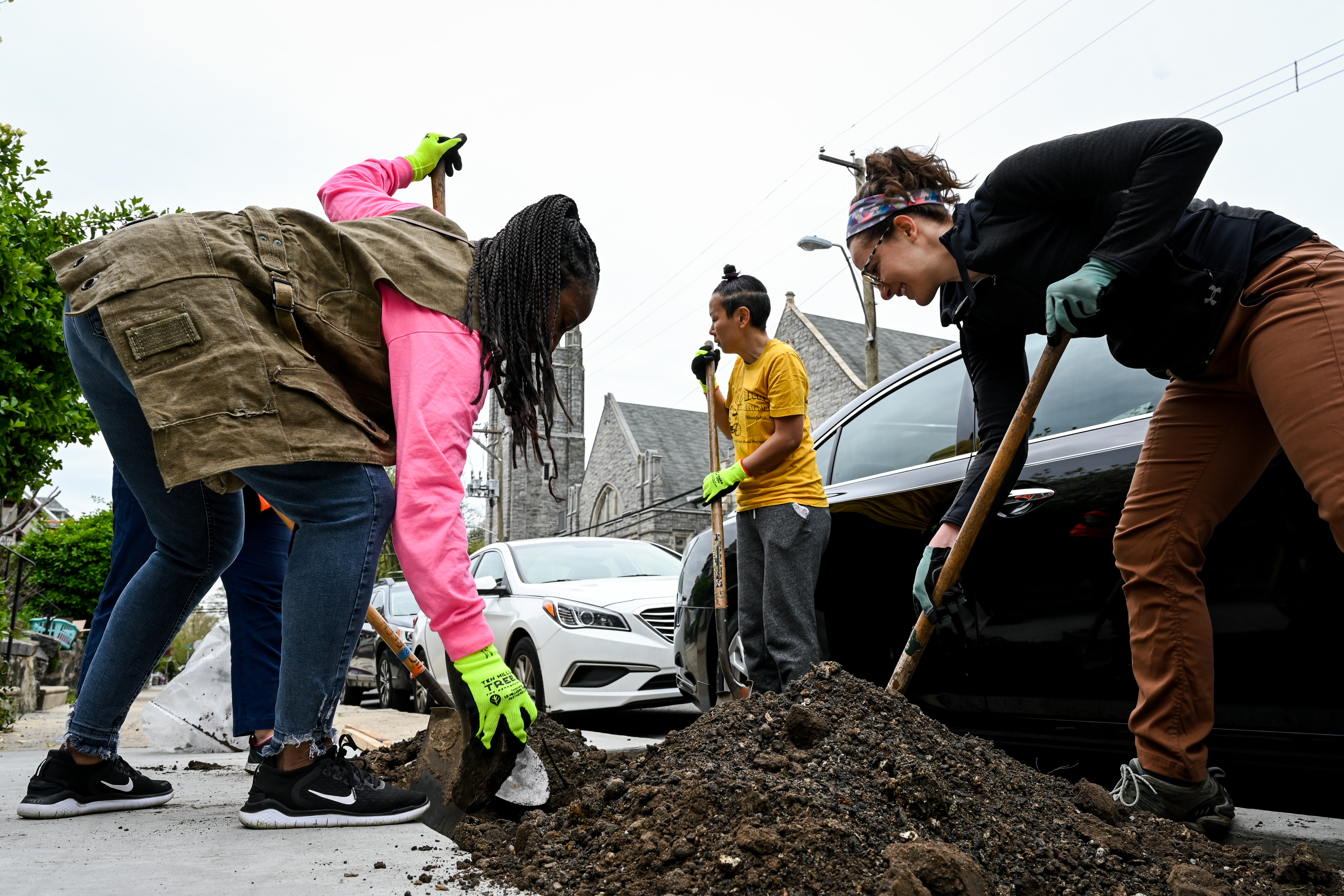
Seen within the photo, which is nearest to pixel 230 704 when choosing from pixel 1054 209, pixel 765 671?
pixel 765 671

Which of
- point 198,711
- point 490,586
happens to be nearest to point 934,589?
point 198,711

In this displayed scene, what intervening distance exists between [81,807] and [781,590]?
227 centimetres

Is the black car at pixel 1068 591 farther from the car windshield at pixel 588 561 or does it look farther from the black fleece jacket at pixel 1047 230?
the car windshield at pixel 588 561

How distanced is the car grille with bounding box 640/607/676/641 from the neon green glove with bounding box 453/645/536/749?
4.28 m

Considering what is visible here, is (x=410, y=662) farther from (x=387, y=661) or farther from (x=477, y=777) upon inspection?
(x=387, y=661)

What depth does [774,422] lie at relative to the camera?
3855 mm

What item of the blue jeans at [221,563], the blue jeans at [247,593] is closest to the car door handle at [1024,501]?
the blue jeans at [221,563]

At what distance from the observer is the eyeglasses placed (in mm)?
2449

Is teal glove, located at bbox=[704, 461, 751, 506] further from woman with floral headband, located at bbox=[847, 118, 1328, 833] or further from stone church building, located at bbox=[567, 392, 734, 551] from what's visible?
stone church building, located at bbox=[567, 392, 734, 551]

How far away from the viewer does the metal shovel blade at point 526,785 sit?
7.48 feet

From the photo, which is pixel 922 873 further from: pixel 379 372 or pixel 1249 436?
pixel 379 372

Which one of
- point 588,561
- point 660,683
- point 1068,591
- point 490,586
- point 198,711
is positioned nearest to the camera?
point 1068,591

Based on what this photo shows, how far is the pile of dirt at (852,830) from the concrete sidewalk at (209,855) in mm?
134

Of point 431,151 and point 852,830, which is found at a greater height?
point 431,151
